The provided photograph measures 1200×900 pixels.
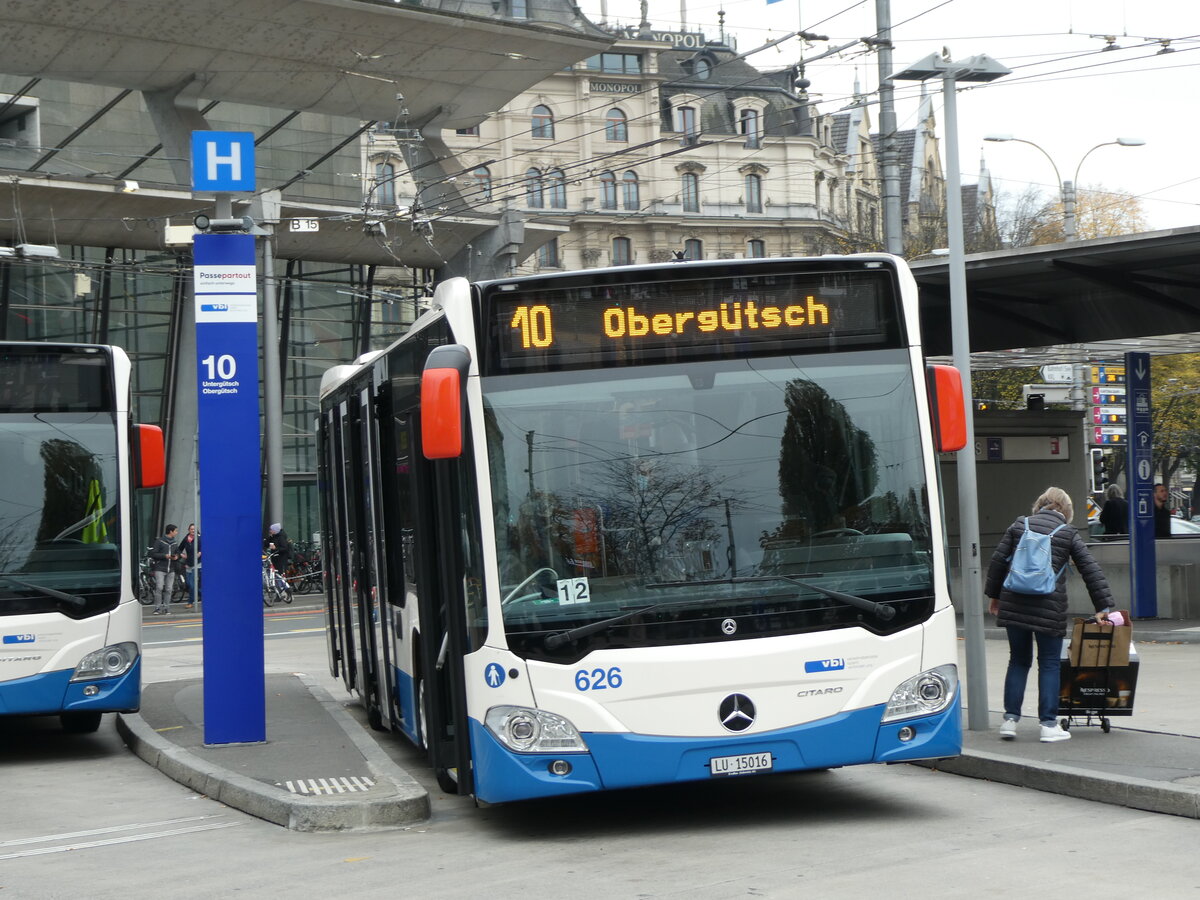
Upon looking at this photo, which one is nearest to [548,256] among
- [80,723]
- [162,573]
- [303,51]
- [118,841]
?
[162,573]

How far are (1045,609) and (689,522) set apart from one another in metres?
3.20

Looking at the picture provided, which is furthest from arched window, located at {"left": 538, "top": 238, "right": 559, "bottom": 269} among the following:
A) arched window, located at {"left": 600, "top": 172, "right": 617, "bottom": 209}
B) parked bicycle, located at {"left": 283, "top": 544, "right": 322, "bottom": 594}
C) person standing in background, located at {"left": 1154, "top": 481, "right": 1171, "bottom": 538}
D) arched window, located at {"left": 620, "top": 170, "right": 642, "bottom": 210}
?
person standing in background, located at {"left": 1154, "top": 481, "right": 1171, "bottom": 538}

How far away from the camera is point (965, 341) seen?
412 inches

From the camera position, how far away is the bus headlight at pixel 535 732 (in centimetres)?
740

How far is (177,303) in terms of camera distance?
37.1 meters

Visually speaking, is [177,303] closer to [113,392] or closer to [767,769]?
[113,392]

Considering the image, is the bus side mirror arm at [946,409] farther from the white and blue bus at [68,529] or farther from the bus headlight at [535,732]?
the white and blue bus at [68,529]

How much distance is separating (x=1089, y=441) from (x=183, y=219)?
98.1ft

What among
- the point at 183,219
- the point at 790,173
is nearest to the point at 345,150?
the point at 183,219

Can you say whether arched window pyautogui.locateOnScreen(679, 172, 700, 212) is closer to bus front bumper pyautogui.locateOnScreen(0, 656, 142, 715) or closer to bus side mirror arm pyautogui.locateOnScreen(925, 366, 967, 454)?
bus front bumper pyautogui.locateOnScreen(0, 656, 142, 715)

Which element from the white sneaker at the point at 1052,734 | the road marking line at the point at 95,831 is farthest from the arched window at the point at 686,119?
the road marking line at the point at 95,831

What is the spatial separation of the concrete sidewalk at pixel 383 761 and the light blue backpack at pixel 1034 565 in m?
0.91

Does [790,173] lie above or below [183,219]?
above

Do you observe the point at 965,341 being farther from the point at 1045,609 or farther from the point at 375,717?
the point at 375,717
